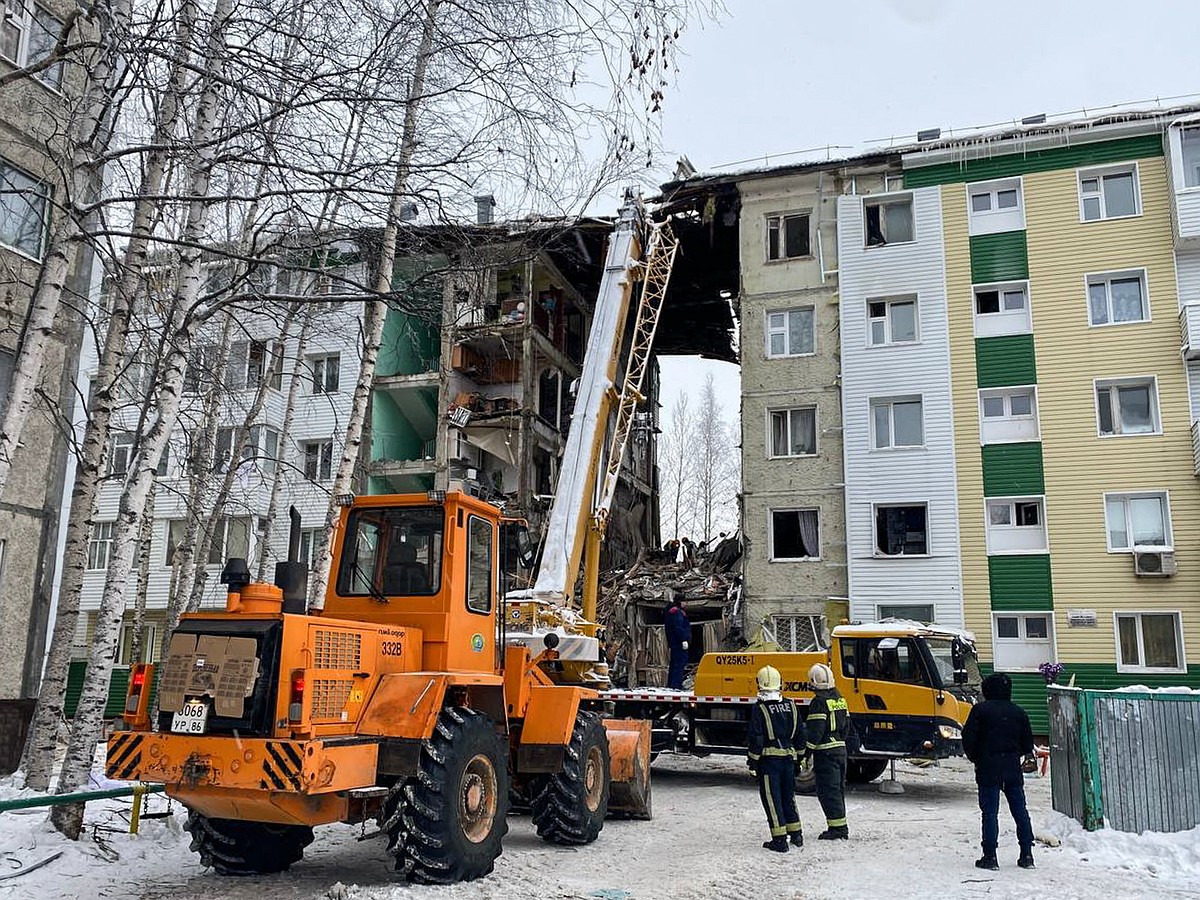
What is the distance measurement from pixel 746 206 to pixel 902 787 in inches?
689

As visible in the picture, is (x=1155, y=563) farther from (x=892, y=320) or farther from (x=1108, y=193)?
(x=1108, y=193)

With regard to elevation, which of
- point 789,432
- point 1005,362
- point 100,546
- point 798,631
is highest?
point 1005,362

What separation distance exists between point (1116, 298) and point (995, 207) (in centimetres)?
380

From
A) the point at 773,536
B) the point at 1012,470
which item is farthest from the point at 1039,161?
the point at 773,536

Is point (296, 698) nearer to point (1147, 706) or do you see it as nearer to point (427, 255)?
point (427, 255)

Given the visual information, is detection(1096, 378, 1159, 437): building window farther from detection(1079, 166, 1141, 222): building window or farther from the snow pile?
the snow pile

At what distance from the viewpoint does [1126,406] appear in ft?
78.3

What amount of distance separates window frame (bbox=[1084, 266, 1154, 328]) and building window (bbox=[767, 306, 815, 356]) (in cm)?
676

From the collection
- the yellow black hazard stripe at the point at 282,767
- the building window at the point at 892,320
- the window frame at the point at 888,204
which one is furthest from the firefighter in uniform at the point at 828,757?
the window frame at the point at 888,204

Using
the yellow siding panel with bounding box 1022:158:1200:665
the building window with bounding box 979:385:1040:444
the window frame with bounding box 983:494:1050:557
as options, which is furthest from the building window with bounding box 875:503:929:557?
the building window with bounding box 979:385:1040:444

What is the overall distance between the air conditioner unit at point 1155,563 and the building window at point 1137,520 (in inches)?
13.1

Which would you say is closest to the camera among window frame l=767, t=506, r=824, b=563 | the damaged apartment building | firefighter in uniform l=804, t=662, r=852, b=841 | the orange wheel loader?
the orange wheel loader

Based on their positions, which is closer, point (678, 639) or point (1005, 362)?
point (678, 639)

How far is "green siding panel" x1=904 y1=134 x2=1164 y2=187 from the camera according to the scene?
24.7 meters
